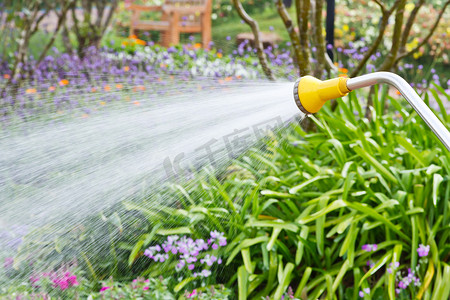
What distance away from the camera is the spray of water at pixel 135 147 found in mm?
1644

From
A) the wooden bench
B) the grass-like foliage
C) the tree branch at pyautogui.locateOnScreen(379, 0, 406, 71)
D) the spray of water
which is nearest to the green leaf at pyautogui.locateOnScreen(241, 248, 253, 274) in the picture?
the grass-like foliage

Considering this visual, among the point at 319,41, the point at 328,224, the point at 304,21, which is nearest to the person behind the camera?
the point at 328,224

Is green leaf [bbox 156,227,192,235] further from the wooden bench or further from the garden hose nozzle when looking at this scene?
the wooden bench

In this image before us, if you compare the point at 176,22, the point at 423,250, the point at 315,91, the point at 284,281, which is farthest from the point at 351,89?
the point at 176,22

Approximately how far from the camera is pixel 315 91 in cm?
117

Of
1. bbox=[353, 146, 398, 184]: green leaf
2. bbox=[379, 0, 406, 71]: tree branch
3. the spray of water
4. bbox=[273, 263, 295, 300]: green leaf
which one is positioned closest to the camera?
the spray of water

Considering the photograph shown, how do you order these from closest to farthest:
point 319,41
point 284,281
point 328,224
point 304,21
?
point 284,281, point 328,224, point 304,21, point 319,41

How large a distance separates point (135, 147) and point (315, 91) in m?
0.80

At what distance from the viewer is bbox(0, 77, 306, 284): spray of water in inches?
64.7

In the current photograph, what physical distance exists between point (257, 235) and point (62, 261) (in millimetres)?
817

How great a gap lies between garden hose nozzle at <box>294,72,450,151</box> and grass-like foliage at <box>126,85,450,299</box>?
3.03ft

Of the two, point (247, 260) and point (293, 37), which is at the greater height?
point (293, 37)

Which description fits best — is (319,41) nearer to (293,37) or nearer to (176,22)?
(293,37)

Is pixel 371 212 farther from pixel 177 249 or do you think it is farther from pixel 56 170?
pixel 56 170
